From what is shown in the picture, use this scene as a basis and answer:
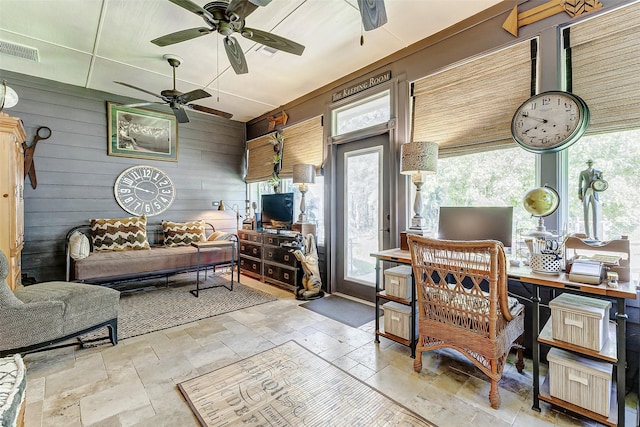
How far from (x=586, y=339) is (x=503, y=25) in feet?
8.20

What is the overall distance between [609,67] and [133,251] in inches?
215

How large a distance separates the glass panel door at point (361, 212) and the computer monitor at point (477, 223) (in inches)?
39.0

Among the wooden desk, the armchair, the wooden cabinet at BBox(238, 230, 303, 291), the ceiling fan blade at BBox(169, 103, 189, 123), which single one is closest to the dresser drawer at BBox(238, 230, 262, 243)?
the wooden cabinet at BBox(238, 230, 303, 291)

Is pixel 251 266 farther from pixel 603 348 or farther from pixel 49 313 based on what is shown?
pixel 603 348

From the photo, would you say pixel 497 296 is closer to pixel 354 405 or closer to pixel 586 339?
pixel 586 339

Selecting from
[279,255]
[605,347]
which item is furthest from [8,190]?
[605,347]

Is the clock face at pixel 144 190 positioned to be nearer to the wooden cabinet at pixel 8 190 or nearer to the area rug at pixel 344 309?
the wooden cabinet at pixel 8 190

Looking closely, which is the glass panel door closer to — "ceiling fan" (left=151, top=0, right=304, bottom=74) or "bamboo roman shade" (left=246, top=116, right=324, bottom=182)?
"bamboo roman shade" (left=246, top=116, right=324, bottom=182)

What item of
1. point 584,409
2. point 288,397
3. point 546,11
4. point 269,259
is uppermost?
point 546,11

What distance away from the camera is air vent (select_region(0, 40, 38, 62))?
10.3 feet

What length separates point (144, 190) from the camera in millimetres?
4789

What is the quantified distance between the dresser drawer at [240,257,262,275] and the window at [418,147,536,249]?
281cm

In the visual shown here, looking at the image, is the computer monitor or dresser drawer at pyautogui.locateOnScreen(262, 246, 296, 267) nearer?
the computer monitor

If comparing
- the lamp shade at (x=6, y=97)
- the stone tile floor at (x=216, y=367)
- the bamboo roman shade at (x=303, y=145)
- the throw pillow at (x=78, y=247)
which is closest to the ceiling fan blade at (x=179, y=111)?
the lamp shade at (x=6, y=97)
